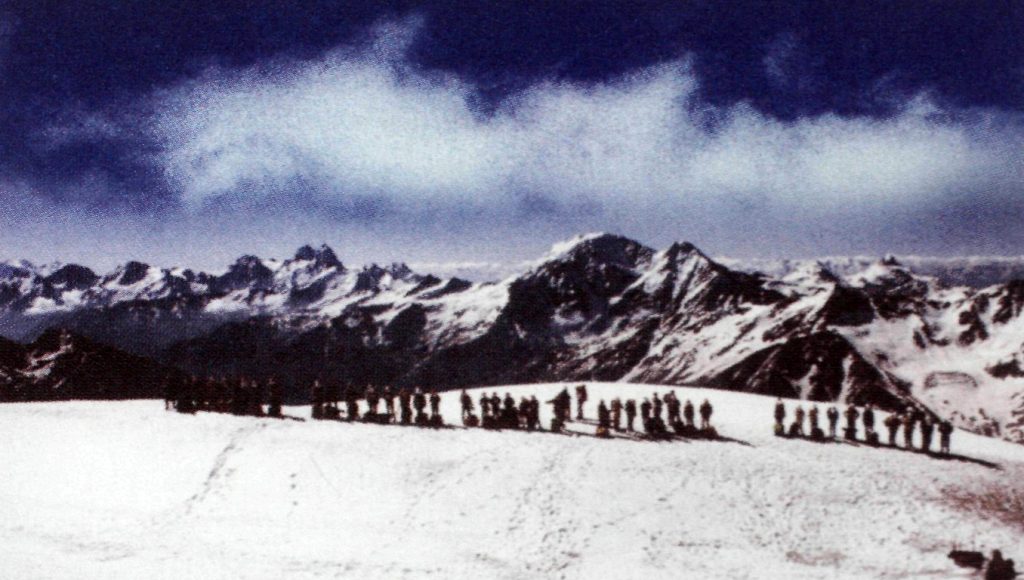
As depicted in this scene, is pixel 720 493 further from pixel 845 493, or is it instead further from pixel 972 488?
pixel 972 488

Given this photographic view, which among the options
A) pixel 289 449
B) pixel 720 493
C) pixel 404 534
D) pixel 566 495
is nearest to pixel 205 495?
pixel 289 449

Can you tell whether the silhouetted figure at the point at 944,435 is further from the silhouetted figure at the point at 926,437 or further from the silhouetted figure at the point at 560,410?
the silhouetted figure at the point at 560,410

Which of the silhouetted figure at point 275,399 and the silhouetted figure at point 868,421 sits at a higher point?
the silhouetted figure at point 275,399

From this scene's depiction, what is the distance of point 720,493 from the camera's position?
98.9ft

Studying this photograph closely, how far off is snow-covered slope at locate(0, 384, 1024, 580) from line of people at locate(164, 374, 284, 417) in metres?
1.41

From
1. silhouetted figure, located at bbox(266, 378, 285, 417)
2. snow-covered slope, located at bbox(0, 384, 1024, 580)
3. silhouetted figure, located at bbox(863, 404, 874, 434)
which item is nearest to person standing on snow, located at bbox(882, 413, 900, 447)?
silhouetted figure, located at bbox(863, 404, 874, 434)

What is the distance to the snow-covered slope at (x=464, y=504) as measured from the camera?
24297 millimetres

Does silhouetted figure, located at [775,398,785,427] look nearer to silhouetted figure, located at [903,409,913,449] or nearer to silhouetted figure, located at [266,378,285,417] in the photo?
silhouetted figure, located at [903,409,913,449]

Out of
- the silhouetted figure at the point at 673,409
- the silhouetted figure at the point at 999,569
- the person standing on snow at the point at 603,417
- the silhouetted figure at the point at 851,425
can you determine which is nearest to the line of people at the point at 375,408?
the person standing on snow at the point at 603,417

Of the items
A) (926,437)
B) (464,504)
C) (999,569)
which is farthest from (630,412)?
(999,569)

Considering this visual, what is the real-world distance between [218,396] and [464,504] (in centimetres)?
1903

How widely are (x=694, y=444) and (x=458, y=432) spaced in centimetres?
1267

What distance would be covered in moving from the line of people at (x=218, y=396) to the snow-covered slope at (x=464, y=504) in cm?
141

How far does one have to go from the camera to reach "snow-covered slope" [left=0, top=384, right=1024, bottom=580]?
24297mm
